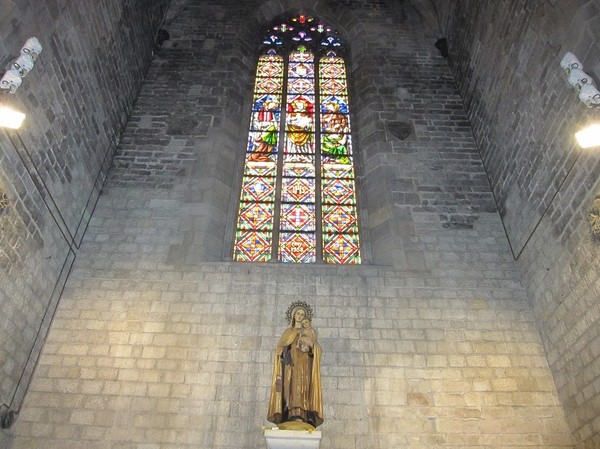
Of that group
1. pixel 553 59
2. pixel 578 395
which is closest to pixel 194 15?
pixel 553 59

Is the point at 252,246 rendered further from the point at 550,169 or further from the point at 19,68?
the point at 550,169

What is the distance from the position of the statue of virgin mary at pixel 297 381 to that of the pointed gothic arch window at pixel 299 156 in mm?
1956

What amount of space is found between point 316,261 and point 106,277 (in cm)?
256

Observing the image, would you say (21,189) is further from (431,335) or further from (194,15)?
(194,15)

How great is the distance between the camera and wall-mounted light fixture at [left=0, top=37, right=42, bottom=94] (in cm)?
A: 451

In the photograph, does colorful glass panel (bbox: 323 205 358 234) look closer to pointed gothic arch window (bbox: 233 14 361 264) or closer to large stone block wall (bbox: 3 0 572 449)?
pointed gothic arch window (bbox: 233 14 361 264)

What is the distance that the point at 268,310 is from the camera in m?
6.13

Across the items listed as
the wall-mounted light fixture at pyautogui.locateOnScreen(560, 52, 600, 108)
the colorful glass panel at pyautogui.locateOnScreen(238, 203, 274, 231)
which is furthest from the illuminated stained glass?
the wall-mounted light fixture at pyautogui.locateOnScreen(560, 52, 600, 108)

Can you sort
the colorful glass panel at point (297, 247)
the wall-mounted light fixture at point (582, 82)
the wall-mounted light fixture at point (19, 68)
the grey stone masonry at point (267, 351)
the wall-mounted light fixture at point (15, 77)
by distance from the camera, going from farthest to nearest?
the colorful glass panel at point (297, 247) → the grey stone masonry at point (267, 351) → the wall-mounted light fixture at point (582, 82) → the wall-mounted light fixture at point (19, 68) → the wall-mounted light fixture at point (15, 77)

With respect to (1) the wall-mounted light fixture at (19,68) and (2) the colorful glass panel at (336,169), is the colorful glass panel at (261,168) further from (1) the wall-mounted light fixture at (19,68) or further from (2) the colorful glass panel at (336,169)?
(1) the wall-mounted light fixture at (19,68)

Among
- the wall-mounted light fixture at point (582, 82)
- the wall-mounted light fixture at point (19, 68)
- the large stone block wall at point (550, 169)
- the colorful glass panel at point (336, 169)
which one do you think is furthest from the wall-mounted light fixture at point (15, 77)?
the large stone block wall at point (550, 169)

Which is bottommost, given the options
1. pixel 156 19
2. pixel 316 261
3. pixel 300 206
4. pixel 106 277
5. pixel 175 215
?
pixel 106 277

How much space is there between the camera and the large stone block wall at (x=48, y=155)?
5109 mm

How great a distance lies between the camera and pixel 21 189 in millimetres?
5316
